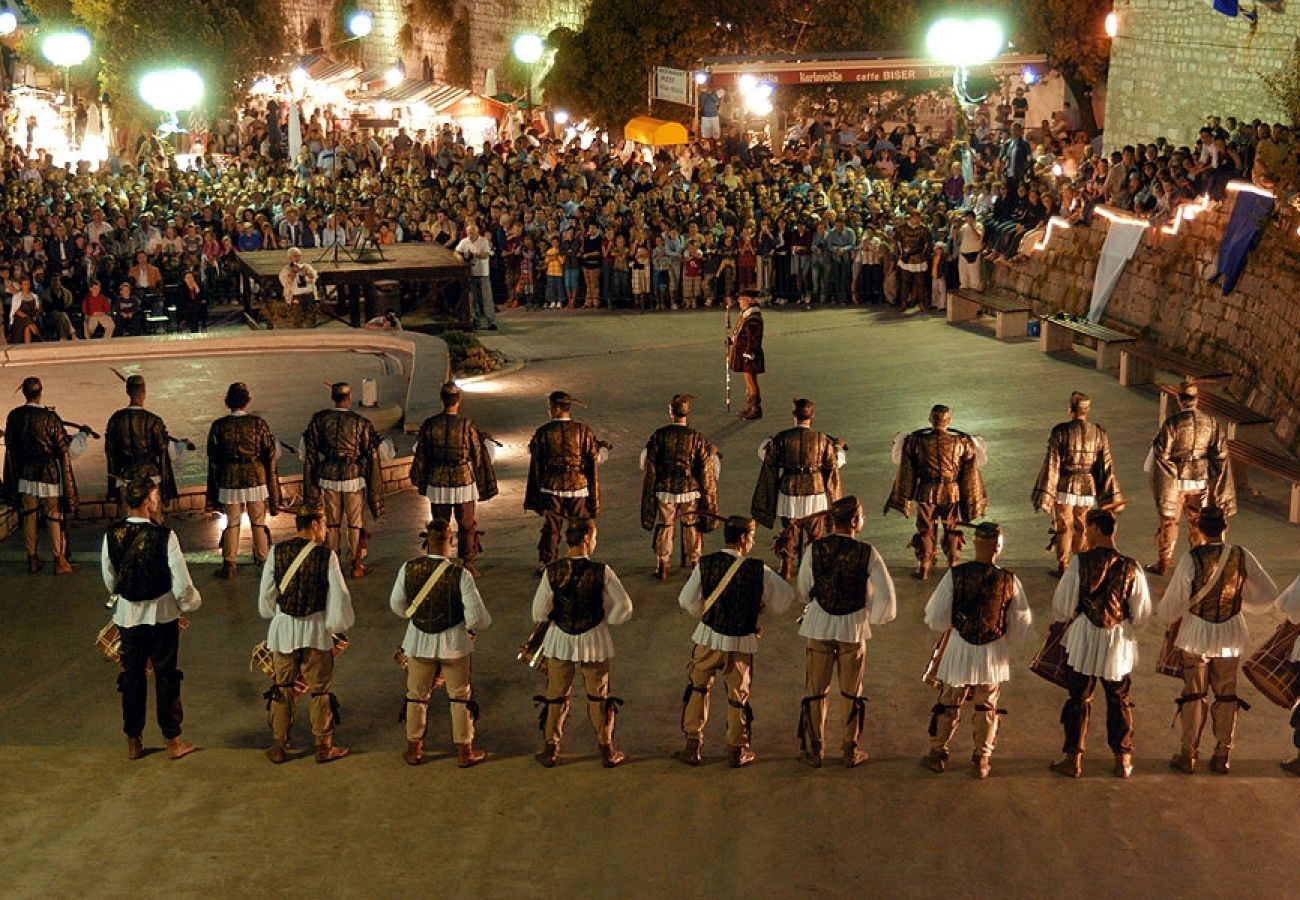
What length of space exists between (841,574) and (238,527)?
540 cm

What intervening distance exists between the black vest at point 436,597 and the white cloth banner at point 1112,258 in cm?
1479

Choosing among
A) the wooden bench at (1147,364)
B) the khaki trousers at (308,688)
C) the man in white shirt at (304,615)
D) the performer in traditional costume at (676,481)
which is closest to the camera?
the man in white shirt at (304,615)

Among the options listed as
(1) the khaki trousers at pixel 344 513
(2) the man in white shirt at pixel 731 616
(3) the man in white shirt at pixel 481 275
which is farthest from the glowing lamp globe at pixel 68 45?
(2) the man in white shirt at pixel 731 616

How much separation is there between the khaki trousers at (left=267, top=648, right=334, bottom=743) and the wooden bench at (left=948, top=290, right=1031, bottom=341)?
14.7m

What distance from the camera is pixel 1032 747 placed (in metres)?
9.81

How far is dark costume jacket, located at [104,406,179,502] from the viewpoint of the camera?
1313 centimetres

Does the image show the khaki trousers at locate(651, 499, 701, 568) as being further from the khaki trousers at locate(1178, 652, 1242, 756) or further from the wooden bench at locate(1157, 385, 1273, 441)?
the wooden bench at locate(1157, 385, 1273, 441)

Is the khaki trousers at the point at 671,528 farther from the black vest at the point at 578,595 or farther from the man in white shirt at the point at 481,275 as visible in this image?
the man in white shirt at the point at 481,275

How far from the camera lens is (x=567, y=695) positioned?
9.55 meters

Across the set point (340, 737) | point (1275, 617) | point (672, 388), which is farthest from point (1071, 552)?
point (672, 388)

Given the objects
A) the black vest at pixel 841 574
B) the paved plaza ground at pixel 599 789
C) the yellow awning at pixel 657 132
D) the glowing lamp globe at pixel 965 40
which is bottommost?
the paved plaza ground at pixel 599 789

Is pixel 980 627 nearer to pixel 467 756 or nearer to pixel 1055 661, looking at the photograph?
pixel 1055 661

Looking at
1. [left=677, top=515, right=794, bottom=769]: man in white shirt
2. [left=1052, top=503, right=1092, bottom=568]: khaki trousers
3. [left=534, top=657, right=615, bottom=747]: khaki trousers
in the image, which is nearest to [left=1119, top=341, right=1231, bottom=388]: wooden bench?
[left=1052, top=503, right=1092, bottom=568]: khaki trousers

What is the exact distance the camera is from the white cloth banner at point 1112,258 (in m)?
22.2
